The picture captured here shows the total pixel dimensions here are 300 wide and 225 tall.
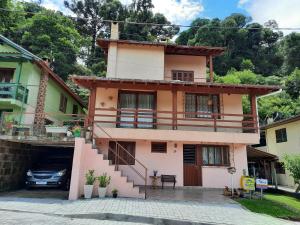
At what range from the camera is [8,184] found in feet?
41.8

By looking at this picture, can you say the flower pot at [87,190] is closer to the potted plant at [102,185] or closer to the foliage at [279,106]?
the potted plant at [102,185]

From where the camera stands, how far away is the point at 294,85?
118ft

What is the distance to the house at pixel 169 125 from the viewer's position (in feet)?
46.1

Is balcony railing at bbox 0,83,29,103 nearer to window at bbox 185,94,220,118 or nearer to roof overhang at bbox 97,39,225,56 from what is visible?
roof overhang at bbox 97,39,225,56

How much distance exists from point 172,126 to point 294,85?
29.5 metres

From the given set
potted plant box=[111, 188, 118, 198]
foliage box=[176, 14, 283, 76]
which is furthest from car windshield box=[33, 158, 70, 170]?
foliage box=[176, 14, 283, 76]

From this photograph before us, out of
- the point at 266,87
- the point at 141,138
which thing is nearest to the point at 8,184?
the point at 141,138

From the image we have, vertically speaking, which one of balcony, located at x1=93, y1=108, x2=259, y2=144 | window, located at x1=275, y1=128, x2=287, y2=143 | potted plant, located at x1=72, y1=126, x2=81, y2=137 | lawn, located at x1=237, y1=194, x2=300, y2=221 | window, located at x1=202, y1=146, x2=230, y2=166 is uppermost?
window, located at x1=275, y1=128, x2=287, y2=143

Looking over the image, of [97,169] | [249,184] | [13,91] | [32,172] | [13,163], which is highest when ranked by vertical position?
[13,91]

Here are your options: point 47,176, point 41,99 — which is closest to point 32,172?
point 47,176

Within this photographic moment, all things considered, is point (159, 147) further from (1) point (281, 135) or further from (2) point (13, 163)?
(1) point (281, 135)

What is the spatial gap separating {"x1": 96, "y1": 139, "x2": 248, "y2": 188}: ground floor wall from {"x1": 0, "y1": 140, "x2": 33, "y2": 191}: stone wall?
4327mm

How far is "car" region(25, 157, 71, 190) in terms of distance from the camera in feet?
40.7

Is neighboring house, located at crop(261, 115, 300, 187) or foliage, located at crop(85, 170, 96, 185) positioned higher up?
neighboring house, located at crop(261, 115, 300, 187)
